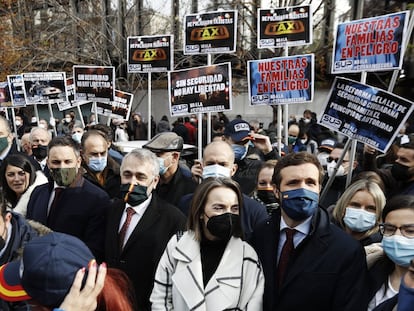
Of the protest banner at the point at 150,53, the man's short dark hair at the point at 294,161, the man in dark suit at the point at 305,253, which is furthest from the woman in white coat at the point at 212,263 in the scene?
the protest banner at the point at 150,53

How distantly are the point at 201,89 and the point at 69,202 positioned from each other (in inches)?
108

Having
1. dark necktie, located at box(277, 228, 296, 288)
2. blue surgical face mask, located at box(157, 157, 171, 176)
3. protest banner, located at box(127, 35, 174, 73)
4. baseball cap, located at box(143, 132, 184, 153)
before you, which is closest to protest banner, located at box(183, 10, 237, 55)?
protest banner, located at box(127, 35, 174, 73)

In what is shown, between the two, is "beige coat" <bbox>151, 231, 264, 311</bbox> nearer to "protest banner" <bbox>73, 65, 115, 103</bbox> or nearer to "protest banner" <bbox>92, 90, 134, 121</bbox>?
"protest banner" <bbox>73, 65, 115, 103</bbox>

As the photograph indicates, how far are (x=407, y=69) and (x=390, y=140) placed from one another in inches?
632

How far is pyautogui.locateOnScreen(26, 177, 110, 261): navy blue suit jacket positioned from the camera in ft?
9.91

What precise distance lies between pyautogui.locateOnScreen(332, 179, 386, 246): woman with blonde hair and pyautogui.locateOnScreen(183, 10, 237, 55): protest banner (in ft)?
11.8

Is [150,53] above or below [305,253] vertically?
above

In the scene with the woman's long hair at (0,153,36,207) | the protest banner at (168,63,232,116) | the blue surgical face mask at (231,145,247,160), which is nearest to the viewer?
the woman's long hair at (0,153,36,207)

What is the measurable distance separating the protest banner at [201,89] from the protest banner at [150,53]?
3.73 feet

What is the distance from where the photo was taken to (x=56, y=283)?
1.35 meters

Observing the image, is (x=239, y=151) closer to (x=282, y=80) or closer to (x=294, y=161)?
(x=282, y=80)

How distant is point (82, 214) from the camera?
3.05 metres

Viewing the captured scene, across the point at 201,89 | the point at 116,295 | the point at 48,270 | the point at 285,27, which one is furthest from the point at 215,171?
the point at 285,27

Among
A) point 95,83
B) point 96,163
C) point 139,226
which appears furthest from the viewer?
point 95,83
